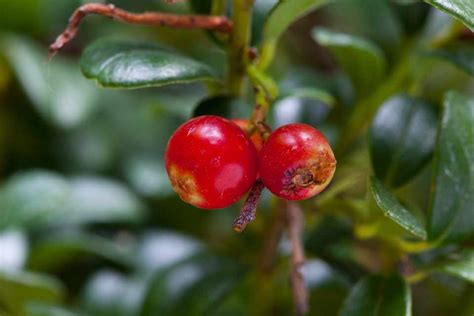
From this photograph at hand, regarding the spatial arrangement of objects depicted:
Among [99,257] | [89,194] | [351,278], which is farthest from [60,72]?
[351,278]

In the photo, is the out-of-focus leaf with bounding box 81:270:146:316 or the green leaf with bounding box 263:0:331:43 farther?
the out-of-focus leaf with bounding box 81:270:146:316

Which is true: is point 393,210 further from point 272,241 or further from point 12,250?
point 12,250

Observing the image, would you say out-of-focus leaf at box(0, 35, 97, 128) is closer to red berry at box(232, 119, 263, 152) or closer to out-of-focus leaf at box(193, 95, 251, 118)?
out-of-focus leaf at box(193, 95, 251, 118)

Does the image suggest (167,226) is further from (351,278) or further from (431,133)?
(431,133)

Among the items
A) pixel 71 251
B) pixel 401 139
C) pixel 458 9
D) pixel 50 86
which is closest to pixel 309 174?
pixel 458 9

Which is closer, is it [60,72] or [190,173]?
[190,173]

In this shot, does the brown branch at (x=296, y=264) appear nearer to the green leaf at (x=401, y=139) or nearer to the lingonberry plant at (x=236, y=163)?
the lingonberry plant at (x=236, y=163)

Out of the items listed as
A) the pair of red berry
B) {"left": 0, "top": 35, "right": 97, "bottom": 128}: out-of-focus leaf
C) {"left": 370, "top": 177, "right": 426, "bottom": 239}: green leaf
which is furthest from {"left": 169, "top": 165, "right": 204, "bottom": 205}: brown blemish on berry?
{"left": 0, "top": 35, "right": 97, "bottom": 128}: out-of-focus leaf
